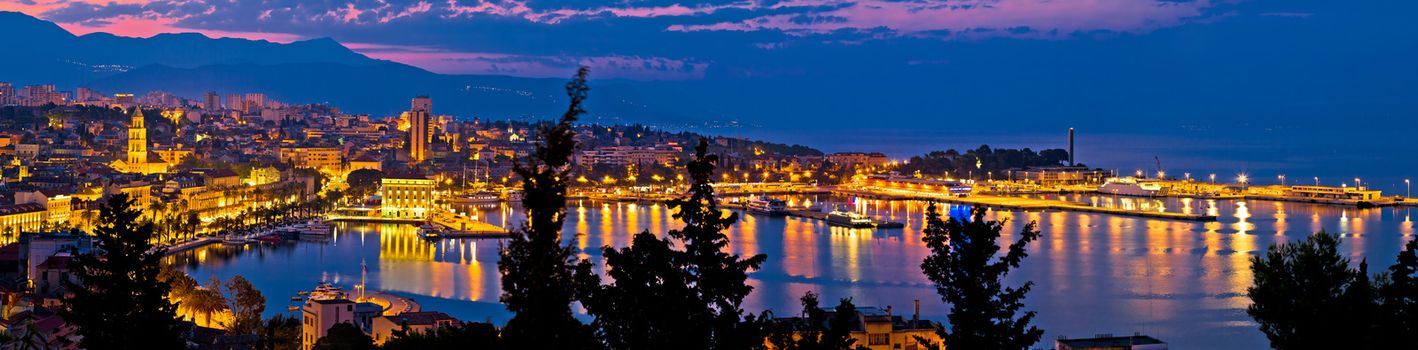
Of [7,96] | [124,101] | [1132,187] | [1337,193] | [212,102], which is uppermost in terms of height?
[212,102]

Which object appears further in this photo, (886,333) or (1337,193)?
(1337,193)

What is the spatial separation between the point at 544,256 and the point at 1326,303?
2444 mm

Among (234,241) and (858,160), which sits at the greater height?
(858,160)

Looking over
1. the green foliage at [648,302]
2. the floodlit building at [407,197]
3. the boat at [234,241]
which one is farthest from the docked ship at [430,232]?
the green foliage at [648,302]

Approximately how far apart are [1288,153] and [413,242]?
3776cm

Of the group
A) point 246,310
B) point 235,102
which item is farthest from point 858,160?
point 246,310

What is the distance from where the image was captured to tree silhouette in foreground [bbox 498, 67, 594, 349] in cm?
319

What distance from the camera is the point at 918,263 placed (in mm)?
14344

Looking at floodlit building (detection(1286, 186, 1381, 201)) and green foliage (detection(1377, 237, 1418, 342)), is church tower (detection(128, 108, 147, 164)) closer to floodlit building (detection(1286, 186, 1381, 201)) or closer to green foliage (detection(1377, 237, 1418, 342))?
floodlit building (detection(1286, 186, 1381, 201))

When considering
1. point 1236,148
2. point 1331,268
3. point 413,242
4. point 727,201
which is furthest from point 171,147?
point 1236,148

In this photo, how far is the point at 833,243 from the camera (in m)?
17.4

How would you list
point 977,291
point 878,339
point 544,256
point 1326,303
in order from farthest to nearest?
point 878,339 < point 1326,303 < point 977,291 < point 544,256

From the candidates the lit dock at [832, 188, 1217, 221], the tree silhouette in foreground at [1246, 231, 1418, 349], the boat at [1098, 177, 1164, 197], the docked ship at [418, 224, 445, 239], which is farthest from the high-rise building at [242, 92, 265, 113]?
the tree silhouette in foreground at [1246, 231, 1418, 349]

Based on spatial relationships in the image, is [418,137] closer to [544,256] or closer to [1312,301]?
[1312,301]
